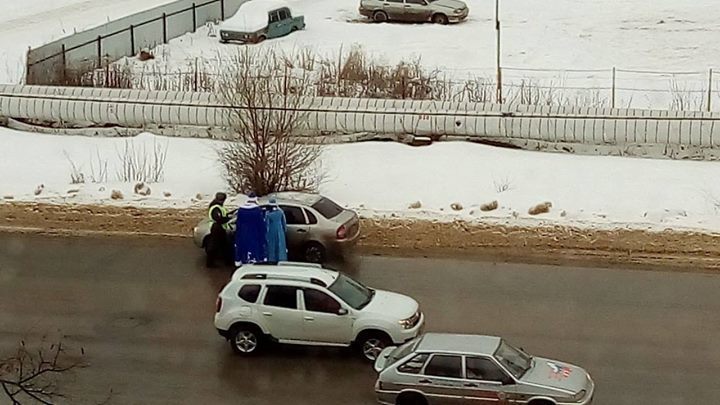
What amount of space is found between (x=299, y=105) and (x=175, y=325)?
9418 millimetres

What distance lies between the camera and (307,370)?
677 inches

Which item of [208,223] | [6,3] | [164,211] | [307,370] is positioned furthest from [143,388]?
[6,3]

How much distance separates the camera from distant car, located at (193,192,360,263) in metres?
21.5

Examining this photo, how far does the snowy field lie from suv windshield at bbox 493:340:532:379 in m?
17.1

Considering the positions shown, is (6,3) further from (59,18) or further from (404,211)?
(404,211)

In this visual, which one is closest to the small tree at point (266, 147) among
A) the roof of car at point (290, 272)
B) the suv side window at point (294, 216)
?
the suv side window at point (294, 216)

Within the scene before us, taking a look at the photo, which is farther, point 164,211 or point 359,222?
point 164,211

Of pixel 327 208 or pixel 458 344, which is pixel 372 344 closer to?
pixel 458 344

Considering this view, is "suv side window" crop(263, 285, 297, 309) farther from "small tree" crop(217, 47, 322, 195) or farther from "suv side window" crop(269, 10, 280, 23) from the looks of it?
"suv side window" crop(269, 10, 280, 23)

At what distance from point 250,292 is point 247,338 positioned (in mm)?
633

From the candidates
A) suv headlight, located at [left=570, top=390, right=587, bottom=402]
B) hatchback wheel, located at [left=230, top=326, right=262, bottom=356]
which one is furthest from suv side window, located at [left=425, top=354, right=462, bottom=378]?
hatchback wheel, located at [left=230, top=326, right=262, bottom=356]

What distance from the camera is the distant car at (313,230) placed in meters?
21.5

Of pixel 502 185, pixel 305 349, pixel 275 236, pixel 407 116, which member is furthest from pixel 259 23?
pixel 305 349

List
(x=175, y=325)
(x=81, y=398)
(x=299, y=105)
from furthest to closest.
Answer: (x=299, y=105) < (x=175, y=325) < (x=81, y=398)
